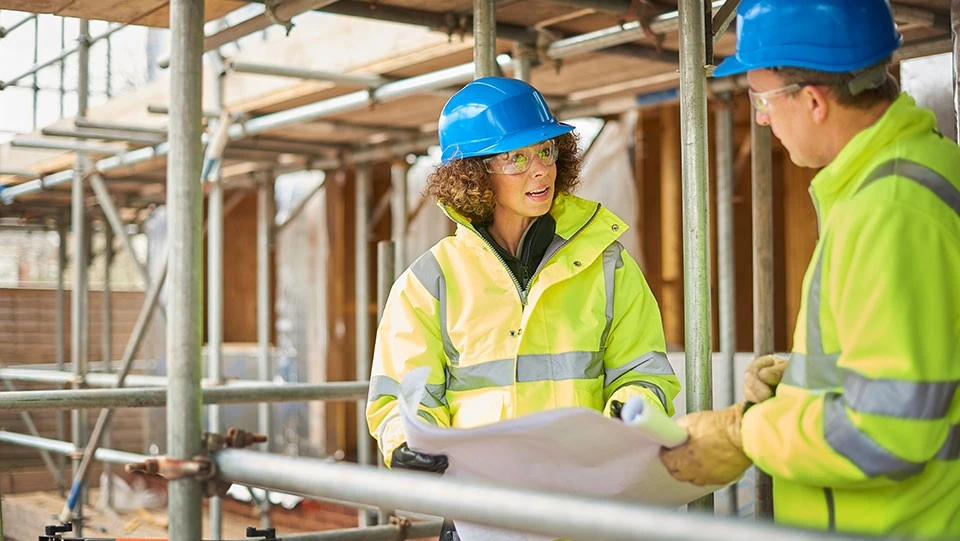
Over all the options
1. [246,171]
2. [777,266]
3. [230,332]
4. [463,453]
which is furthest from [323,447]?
[463,453]

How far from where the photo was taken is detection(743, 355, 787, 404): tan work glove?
1995 mm

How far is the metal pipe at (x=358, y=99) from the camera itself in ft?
18.1

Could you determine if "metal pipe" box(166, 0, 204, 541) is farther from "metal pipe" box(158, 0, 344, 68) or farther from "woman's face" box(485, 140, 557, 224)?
"metal pipe" box(158, 0, 344, 68)

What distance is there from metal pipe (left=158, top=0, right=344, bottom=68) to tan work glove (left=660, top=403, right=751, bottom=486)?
197cm

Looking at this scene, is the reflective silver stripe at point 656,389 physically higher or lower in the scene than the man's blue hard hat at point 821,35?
lower

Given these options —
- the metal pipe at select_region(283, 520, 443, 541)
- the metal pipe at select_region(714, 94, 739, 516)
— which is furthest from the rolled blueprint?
the metal pipe at select_region(714, 94, 739, 516)

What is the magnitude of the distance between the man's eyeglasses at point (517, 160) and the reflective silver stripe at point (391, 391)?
551mm

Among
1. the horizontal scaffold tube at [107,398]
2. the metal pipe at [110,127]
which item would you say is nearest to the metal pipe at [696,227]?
the horizontal scaffold tube at [107,398]

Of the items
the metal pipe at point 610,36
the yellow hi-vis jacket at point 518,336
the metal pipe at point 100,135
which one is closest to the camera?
the yellow hi-vis jacket at point 518,336

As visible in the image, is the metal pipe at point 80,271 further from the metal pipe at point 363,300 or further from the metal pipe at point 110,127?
the metal pipe at point 363,300

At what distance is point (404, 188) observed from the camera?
26.9 feet

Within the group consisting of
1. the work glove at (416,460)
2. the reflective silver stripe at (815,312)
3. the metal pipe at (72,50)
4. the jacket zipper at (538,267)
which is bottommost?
the work glove at (416,460)

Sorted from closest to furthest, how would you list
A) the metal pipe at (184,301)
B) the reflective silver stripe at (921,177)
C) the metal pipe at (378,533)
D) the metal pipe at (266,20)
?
the reflective silver stripe at (921,177)
the metal pipe at (184,301)
the metal pipe at (266,20)
the metal pipe at (378,533)

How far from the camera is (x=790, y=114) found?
188 centimetres
